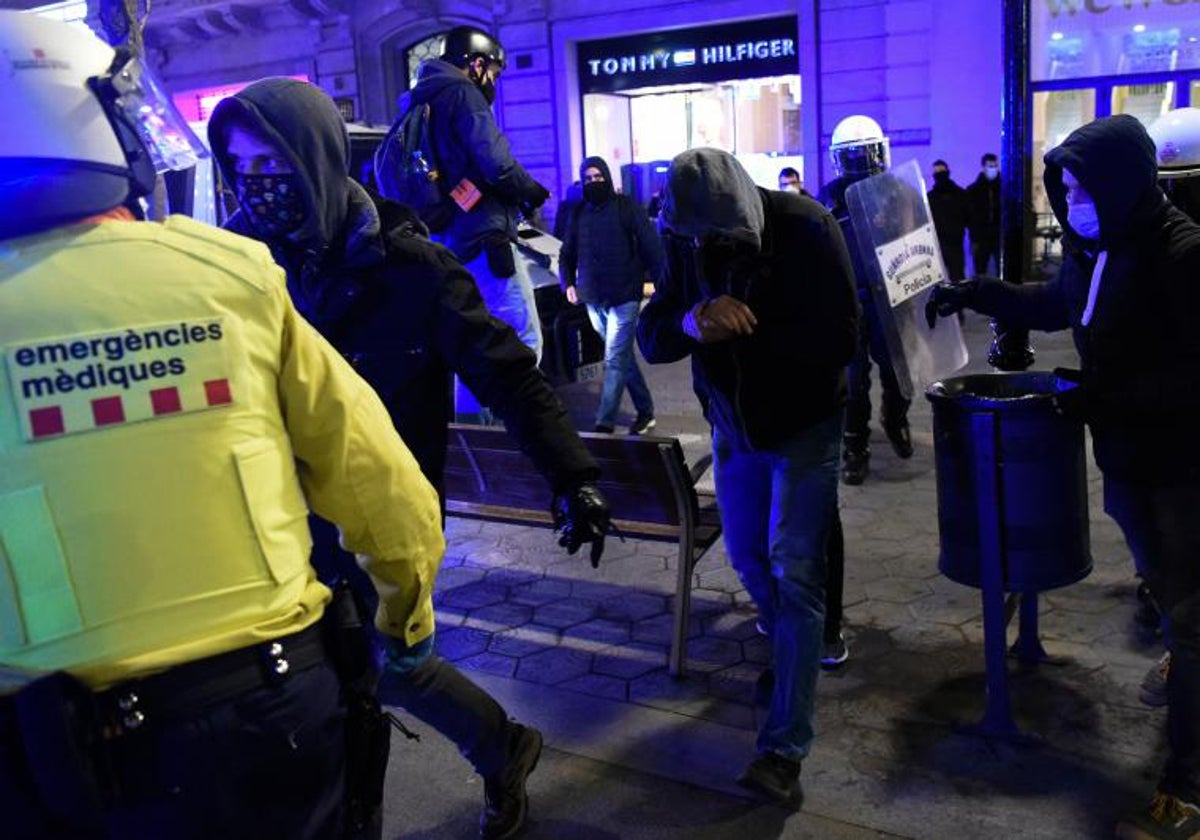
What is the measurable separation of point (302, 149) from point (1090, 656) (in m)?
3.17

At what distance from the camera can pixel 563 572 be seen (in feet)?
17.8

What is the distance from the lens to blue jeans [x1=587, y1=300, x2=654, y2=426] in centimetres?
783

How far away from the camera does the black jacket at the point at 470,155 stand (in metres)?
5.71

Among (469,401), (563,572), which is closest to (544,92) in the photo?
(469,401)

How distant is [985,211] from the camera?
14.4 m

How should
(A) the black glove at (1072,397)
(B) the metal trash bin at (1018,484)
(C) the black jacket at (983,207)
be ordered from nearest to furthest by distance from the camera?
(A) the black glove at (1072,397), (B) the metal trash bin at (1018,484), (C) the black jacket at (983,207)

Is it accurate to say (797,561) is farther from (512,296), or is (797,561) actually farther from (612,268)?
(612,268)

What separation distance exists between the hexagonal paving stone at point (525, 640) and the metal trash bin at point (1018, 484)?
1.73 meters

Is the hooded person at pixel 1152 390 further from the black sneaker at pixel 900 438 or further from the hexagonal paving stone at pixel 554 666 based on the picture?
the black sneaker at pixel 900 438

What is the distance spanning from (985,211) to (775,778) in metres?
12.5

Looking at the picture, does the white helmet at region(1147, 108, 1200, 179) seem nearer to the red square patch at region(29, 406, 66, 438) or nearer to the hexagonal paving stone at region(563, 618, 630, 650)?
the hexagonal paving stone at region(563, 618, 630, 650)

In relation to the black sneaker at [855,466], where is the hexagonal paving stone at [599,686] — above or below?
below

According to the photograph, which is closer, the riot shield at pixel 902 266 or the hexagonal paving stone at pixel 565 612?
the riot shield at pixel 902 266

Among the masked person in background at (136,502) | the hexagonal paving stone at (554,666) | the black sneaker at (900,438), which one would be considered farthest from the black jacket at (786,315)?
the black sneaker at (900,438)
